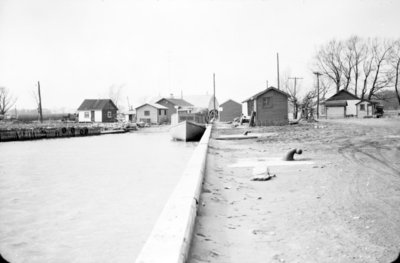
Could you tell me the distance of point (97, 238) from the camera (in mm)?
5891

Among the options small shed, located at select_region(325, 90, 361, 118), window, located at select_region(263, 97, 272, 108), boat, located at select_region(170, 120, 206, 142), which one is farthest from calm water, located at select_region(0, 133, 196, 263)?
small shed, located at select_region(325, 90, 361, 118)

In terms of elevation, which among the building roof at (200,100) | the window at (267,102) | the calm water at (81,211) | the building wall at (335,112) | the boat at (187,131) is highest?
the building roof at (200,100)

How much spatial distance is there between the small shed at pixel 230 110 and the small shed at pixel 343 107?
16.6 m

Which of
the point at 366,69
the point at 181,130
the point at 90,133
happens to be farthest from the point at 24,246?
the point at 366,69

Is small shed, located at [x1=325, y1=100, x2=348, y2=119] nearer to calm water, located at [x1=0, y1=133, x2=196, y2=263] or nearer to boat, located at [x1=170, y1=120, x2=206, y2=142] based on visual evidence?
boat, located at [x1=170, y1=120, x2=206, y2=142]

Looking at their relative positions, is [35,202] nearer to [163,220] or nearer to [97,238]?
[97,238]

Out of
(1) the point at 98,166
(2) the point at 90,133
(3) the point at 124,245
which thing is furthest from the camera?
(2) the point at 90,133

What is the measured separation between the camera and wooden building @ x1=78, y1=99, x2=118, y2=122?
67250mm

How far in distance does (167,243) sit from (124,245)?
8.57 ft

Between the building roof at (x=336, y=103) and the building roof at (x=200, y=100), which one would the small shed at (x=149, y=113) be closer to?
the building roof at (x=336, y=103)

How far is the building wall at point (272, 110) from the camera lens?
34.0 m

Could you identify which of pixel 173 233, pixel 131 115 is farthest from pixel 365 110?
pixel 173 233

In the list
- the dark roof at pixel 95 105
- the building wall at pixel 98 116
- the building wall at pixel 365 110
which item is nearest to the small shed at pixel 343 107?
the building wall at pixel 365 110

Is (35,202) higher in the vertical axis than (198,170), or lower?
lower
